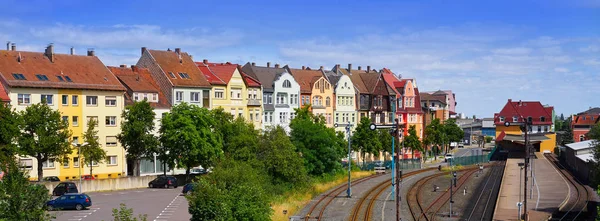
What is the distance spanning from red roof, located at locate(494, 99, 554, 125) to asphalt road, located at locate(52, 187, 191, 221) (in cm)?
8623

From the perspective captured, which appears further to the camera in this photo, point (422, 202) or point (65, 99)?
point (65, 99)

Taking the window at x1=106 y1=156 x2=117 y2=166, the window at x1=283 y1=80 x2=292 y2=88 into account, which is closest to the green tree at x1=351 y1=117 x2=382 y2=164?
the window at x1=283 y1=80 x2=292 y2=88

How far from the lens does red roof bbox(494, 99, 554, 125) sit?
5118 inches

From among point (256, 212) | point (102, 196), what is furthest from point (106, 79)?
point (256, 212)

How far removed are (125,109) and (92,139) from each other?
9.00 metres

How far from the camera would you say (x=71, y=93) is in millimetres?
65125

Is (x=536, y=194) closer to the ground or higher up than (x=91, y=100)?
closer to the ground

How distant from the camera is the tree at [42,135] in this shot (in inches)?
2162

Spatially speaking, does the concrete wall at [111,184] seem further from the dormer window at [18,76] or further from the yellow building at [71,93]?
the dormer window at [18,76]

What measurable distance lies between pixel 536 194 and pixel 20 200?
42708 mm

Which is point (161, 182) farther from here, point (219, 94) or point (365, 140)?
point (365, 140)

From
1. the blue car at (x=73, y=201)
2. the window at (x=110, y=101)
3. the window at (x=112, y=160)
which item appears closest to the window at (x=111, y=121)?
the window at (x=110, y=101)

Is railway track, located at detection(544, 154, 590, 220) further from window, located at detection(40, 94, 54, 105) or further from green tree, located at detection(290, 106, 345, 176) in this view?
window, located at detection(40, 94, 54, 105)

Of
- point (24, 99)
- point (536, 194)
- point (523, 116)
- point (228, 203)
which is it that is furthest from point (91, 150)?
point (523, 116)
